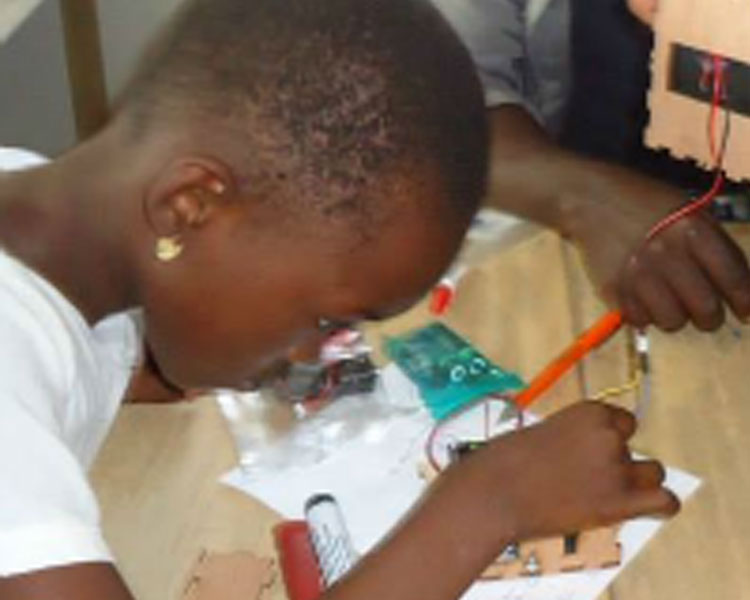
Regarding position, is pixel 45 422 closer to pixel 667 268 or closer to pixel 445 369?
pixel 445 369

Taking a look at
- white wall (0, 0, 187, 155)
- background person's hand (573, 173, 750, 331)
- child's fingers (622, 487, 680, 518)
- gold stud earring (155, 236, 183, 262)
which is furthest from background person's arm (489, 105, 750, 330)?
white wall (0, 0, 187, 155)

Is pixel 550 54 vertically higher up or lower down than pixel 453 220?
lower down

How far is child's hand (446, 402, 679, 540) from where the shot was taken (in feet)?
2.90

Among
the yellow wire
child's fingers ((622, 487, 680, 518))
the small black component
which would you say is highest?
the small black component

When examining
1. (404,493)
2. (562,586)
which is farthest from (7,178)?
(562,586)

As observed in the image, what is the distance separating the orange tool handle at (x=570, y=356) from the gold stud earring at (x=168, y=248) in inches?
12.8

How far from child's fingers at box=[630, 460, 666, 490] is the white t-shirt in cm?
37

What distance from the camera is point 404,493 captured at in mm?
952

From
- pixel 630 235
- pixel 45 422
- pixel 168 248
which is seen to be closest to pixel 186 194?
→ pixel 168 248

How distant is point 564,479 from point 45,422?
0.36 metres

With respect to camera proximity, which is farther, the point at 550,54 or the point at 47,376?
the point at 550,54

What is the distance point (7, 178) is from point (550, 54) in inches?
27.2

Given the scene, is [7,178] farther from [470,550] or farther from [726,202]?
[726,202]

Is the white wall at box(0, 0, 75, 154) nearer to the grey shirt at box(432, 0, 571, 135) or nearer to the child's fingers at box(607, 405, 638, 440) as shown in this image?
the grey shirt at box(432, 0, 571, 135)
